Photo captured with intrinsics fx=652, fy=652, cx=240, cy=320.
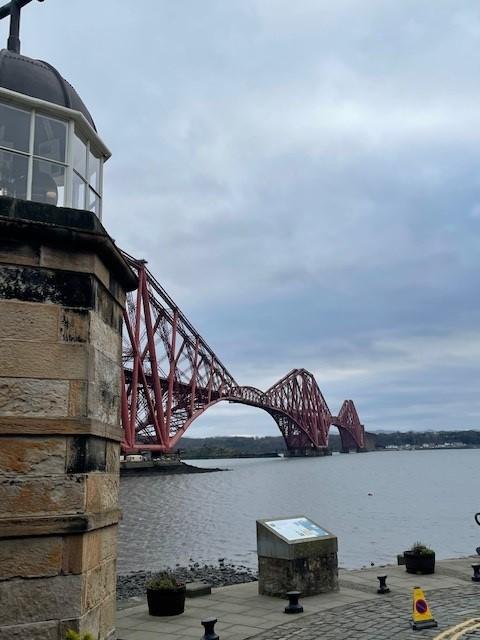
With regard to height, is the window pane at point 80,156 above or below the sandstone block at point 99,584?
above

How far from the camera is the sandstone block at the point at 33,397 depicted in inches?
278

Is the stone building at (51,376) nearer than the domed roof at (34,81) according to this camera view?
Yes

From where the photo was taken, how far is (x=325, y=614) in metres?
10.8

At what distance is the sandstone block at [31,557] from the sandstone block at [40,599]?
7 cm

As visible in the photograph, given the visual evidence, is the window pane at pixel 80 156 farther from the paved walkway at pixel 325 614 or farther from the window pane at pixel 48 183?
the paved walkway at pixel 325 614

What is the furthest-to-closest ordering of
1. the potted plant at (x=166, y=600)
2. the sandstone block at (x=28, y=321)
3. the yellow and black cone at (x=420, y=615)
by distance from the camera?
1. the potted plant at (x=166, y=600)
2. the yellow and black cone at (x=420, y=615)
3. the sandstone block at (x=28, y=321)

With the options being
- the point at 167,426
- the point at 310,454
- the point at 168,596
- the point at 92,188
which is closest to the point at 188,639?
the point at 168,596

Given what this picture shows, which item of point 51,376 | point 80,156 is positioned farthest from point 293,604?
point 80,156

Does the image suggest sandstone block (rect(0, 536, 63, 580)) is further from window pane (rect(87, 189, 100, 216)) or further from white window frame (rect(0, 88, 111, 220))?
window pane (rect(87, 189, 100, 216))

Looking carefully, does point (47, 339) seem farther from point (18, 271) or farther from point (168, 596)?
point (168, 596)

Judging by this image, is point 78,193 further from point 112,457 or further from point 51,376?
point 112,457

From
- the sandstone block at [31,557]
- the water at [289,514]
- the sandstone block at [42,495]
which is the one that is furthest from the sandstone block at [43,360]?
the water at [289,514]

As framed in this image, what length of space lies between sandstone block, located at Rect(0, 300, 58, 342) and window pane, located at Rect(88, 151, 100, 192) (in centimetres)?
222

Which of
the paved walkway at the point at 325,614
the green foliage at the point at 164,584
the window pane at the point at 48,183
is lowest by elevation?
the paved walkway at the point at 325,614
